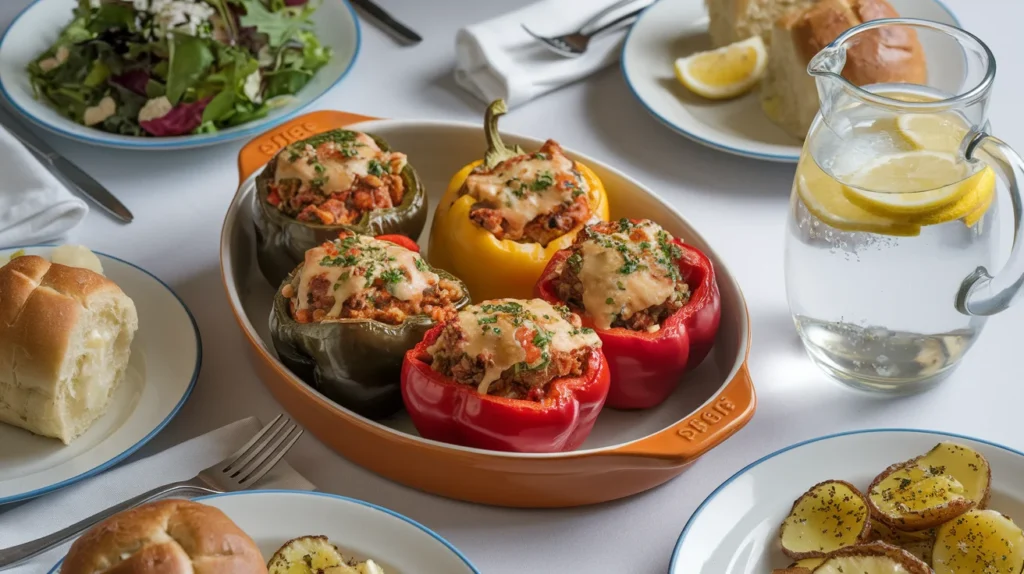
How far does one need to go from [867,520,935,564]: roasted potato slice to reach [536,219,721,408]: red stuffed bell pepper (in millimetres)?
521

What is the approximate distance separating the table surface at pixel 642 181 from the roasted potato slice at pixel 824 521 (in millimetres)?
236

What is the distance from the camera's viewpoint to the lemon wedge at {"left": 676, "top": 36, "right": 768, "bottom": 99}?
3145mm

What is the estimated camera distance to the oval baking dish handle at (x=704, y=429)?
190 cm

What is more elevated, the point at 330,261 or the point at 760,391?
the point at 330,261

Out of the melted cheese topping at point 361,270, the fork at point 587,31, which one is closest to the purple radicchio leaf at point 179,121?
the melted cheese topping at point 361,270

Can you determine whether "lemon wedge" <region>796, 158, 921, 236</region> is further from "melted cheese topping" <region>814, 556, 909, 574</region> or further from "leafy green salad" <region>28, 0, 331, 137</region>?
"leafy green salad" <region>28, 0, 331, 137</region>


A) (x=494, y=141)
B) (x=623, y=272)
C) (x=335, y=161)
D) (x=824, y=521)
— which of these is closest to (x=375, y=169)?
(x=335, y=161)

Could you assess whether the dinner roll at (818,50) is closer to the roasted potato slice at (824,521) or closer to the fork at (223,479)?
the roasted potato slice at (824,521)

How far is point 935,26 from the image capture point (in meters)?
2.10

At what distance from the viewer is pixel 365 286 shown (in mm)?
2131

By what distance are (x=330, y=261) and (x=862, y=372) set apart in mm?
1148

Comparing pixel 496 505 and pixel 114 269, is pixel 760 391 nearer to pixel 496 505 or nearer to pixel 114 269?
pixel 496 505

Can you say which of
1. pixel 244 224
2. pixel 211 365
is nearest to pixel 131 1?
pixel 244 224

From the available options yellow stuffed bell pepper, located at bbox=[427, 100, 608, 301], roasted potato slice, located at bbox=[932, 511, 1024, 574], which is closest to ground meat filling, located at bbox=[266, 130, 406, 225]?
yellow stuffed bell pepper, located at bbox=[427, 100, 608, 301]
